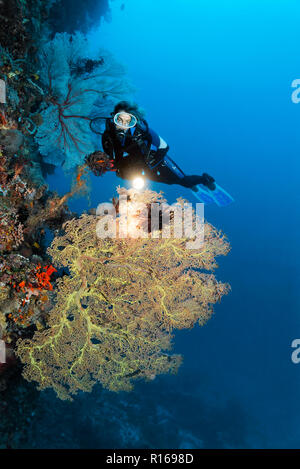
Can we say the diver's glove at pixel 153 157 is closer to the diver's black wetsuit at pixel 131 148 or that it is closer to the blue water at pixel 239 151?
the diver's black wetsuit at pixel 131 148

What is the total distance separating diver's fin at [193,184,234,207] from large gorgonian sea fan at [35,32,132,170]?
3572 millimetres

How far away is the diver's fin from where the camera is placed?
23.5ft

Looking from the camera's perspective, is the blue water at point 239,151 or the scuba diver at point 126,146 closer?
the scuba diver at point 126,146

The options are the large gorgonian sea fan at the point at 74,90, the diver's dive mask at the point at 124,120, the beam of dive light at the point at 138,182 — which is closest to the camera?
the diver's dive mask at the point at 124,120

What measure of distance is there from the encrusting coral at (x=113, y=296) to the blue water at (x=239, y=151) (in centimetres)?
1385

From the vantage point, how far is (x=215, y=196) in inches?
287

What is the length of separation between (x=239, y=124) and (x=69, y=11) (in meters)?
71.3

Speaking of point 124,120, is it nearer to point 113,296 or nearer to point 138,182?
point 138,182

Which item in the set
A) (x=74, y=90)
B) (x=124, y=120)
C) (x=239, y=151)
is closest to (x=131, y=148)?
(x=124, y=120)

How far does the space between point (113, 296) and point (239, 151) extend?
73140 millimetres

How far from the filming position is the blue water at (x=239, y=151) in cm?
2530

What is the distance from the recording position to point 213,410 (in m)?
14.0

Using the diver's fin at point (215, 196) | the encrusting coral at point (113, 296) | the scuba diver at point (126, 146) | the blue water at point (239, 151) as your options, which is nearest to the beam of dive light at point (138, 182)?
the scuba diver at point (126, 146)

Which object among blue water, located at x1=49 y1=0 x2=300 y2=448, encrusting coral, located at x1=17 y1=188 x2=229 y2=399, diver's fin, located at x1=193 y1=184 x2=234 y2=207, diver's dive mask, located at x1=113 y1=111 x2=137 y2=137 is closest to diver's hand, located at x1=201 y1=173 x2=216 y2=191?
diver's fin, located at x1=193 y1=184 x2=234 y2=207
